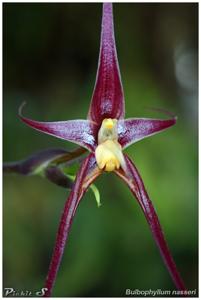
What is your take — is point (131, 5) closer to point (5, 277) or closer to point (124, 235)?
point (124, 235)

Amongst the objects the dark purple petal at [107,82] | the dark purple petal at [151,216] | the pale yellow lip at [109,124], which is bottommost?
the dark purple petal at [151,216]

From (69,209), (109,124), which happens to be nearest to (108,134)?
(109,124)

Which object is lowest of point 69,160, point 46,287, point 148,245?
point 148,245

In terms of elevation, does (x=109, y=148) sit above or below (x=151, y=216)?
above

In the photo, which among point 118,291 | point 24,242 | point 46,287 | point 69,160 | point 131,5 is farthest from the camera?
point 131,5

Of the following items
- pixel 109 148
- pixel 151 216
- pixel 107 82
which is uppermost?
pixel 107 82

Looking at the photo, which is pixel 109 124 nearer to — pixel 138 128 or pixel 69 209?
pixel 138 128

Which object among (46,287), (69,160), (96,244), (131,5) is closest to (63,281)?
(96,244)
